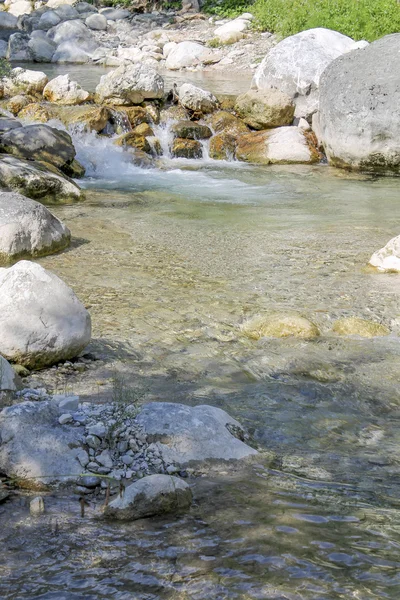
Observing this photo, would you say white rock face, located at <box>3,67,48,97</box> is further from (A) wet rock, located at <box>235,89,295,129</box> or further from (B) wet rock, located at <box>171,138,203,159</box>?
(A) wet rock, located at <box>235,89,295,129</box>

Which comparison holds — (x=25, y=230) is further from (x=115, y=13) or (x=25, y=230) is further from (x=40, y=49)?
(x=115, y=13)

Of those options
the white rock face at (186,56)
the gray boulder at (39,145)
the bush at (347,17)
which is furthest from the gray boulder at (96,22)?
the gray boulder at (39,145)

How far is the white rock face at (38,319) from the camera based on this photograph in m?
4.79

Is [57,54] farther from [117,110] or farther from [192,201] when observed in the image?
[192,201]

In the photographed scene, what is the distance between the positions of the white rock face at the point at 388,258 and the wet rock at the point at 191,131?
7186 millimetres

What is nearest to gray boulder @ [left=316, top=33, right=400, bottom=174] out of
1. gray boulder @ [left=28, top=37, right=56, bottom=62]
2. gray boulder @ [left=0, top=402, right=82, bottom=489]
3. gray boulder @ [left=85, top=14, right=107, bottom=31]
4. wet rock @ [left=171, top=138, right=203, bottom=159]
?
wet rock @ [left=171, top=138, right=203, bottom=159]

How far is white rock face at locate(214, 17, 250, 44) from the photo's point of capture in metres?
26.1

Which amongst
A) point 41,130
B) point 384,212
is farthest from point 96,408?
point 41,130

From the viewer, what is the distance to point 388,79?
11742 millimetres

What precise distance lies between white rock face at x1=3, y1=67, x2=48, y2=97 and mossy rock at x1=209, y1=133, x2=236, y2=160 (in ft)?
15.3

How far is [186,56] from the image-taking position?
79.7 feet

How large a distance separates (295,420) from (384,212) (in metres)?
5.90

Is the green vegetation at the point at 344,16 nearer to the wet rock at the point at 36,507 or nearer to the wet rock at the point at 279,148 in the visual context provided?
the wet rock at the point at 279,148

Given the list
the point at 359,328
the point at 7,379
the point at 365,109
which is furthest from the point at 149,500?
the point at 365,109
